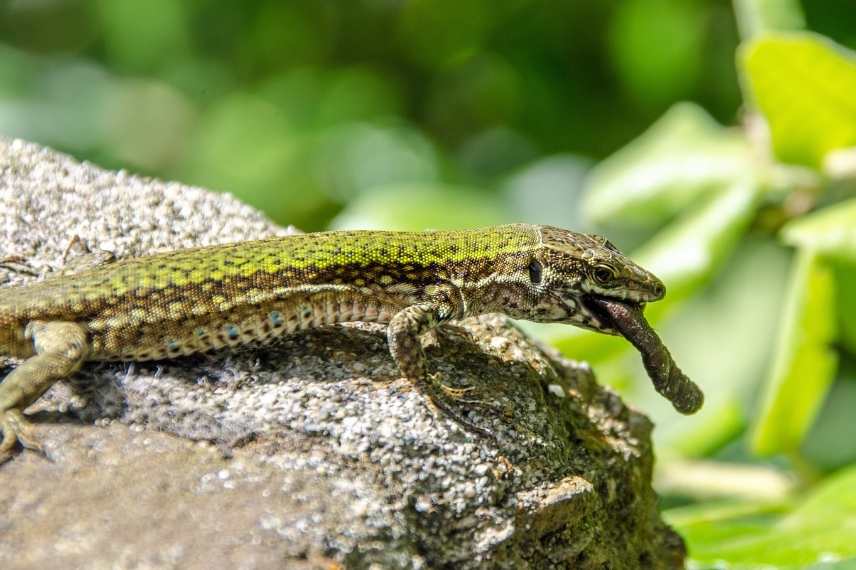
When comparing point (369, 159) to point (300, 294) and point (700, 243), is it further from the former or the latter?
point (300, 294)

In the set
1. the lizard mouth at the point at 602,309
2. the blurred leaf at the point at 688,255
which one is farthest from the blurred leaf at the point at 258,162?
the lizard mouth at the point at 602,309

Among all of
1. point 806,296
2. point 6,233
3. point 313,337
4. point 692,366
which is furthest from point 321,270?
point 692,366

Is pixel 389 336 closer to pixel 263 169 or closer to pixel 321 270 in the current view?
pixel 321 270

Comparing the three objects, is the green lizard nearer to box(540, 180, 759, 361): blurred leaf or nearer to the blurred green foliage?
box(540, 180, 759, 361): blurred leaf

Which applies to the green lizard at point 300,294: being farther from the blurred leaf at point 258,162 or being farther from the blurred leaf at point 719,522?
the blurred leaf at point 258,162

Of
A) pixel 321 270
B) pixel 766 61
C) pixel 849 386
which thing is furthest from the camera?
pixel 849 386

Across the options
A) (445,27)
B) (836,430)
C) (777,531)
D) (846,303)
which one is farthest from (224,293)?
(445,27)

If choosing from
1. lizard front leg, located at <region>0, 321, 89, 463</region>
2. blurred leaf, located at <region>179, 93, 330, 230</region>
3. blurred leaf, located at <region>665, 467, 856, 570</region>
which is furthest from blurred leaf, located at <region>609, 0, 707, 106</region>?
lizard front leg, located at <region>0, 321, 89, 463</region>
